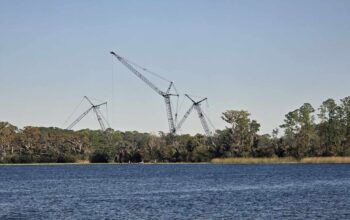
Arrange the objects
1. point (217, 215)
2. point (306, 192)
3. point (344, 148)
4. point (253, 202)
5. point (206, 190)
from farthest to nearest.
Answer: point (344, 148)
point (206, 190)
point (306, 192)
point (253, 202)
point (217, 215)

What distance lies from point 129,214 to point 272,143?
140644 millimetres

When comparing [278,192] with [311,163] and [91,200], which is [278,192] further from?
[311,163]

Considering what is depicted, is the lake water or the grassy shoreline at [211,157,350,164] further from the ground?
the grassy shoreline at [211,157,350,164]

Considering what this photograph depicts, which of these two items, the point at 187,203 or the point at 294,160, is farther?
A: the point at 294,160

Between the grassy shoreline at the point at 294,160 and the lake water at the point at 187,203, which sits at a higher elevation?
the grassy shoreline at the point at 294,160

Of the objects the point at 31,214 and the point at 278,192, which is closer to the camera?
the point at 31,214

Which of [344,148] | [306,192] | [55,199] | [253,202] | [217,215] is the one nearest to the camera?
[217,215]

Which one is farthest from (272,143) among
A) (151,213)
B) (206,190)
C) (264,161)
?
(151,213)

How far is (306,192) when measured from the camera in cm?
7888

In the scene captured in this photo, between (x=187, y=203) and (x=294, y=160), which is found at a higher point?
(x=294, y=160)

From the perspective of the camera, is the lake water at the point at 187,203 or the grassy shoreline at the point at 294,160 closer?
the lake water at the point at 187,203

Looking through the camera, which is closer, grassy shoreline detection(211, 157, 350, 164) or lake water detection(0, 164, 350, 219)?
lake water detection(0, 164, 350, 219)

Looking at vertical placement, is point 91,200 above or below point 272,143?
below

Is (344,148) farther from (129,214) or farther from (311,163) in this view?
(129,214)
